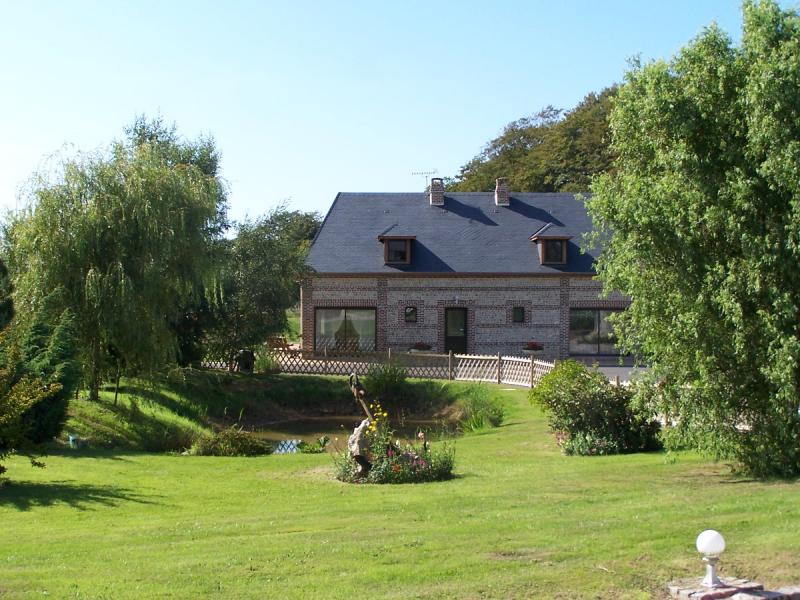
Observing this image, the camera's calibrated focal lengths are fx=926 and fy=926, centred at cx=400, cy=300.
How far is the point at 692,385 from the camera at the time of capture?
13656mm

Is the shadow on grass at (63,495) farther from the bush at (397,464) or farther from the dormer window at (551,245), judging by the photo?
the dormer window at (551,245)

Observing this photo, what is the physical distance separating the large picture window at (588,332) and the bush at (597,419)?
67.1 ft

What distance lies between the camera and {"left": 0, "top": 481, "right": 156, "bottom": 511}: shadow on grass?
13.5 m

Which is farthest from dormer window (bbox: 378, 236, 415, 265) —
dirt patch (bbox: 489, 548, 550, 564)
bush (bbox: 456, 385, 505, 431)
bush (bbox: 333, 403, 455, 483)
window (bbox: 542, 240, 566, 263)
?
dirt patch (bbox: 489, 548, 550, 564)

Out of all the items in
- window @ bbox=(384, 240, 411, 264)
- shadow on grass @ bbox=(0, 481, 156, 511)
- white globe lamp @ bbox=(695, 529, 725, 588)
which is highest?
window @ bbox=(384, 240, 411, 264)

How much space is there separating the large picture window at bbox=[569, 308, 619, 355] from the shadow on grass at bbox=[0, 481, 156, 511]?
2753 cm

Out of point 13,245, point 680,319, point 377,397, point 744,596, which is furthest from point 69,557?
point 377,397

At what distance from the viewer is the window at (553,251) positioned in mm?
39588

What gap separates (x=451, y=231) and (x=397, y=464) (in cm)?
2678

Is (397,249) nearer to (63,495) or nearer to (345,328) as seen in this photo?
(345,328)

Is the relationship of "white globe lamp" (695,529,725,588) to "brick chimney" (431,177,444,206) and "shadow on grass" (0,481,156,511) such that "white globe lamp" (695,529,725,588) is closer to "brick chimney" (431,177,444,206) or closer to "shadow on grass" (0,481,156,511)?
"shadow on grass" (0,481,156,511)

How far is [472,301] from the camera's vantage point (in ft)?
129

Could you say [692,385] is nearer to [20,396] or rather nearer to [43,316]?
[20,396]

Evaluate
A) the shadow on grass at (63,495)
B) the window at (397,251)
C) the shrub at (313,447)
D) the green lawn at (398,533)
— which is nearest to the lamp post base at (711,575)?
the green lawn at (398,533)
